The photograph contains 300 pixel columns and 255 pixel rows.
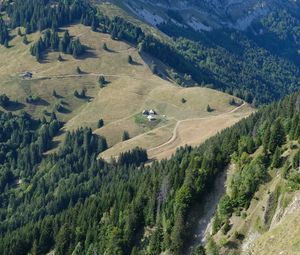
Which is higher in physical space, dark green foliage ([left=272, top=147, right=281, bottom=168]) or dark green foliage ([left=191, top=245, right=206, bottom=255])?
dark green foliage ([left=272, top=147, right=281, bottom=168])

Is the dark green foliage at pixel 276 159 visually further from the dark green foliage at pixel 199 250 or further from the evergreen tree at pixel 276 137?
the dark green foliage at pixel 199 250

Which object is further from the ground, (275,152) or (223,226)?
(275,152)

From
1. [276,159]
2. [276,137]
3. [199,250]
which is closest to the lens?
[199,250]

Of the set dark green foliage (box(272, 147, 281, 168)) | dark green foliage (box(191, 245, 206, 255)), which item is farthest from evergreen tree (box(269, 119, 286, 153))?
dark green foliage (box(191, 245, 206, 255))

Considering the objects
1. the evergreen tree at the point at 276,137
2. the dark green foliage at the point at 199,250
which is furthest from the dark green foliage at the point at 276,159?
the dark green foliage at the point at 199,250

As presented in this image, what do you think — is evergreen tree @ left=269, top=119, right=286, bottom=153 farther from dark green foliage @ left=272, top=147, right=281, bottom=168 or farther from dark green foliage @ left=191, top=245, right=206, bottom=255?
dark green foliage @ left=191, top=245, right=206, bottom=255

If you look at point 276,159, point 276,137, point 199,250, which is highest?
point 276,137

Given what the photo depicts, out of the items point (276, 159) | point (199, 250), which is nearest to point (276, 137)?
point (276, 159)

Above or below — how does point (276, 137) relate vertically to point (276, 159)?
above

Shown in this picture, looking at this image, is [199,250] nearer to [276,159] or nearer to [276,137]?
[276,159]

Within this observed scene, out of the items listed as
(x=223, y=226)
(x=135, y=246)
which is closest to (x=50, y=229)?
(x=135, y=246)

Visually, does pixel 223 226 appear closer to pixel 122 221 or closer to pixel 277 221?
pixel 277 221
